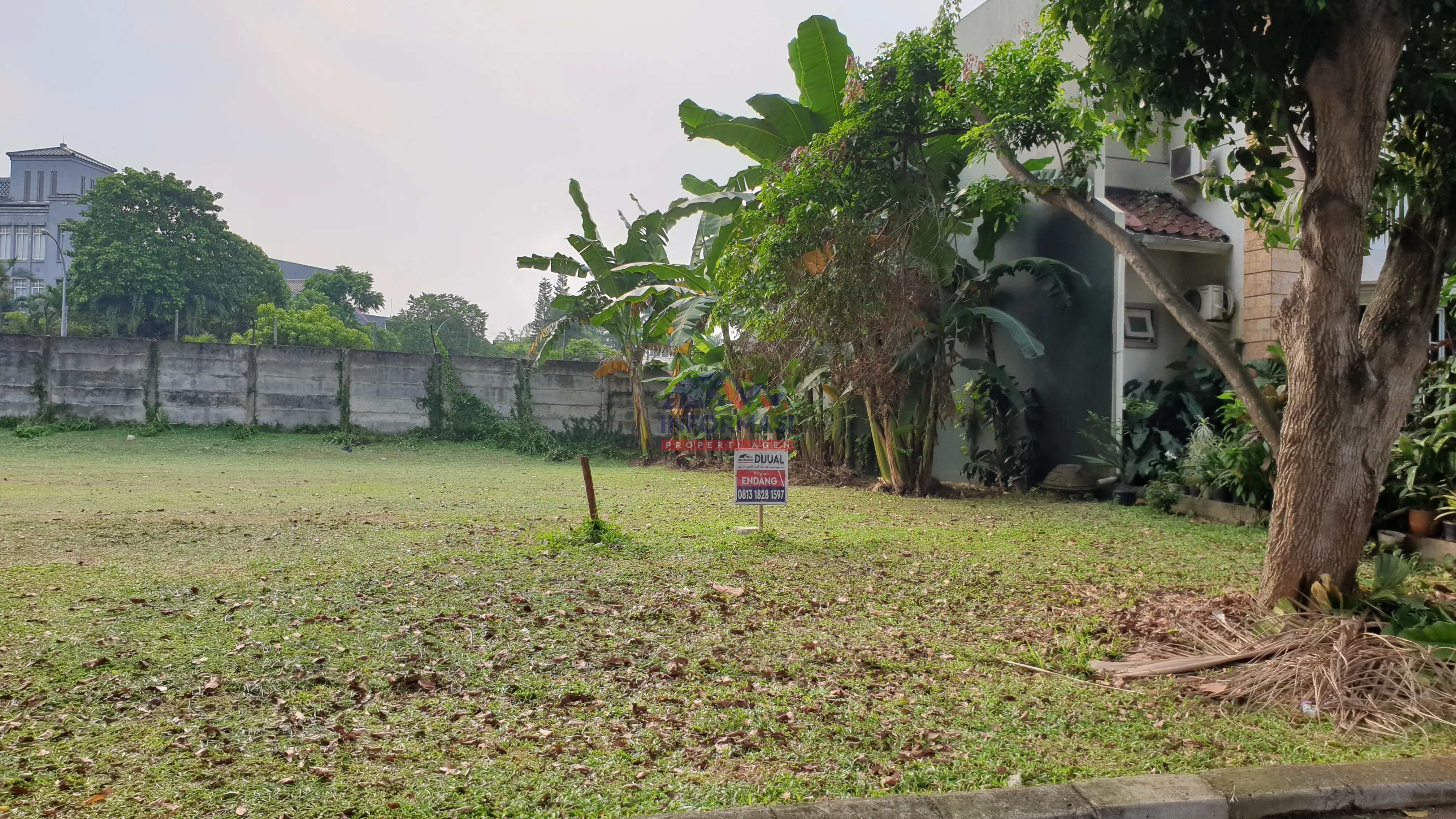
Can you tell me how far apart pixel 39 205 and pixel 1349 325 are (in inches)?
3173

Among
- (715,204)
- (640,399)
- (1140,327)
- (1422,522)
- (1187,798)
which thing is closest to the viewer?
(1187,798)

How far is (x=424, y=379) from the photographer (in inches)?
792

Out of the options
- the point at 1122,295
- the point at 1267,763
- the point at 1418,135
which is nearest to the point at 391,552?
the point at 1267,763

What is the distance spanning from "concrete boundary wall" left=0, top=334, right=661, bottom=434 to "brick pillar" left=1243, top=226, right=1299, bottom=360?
12207 mm

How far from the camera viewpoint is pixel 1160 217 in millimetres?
10359

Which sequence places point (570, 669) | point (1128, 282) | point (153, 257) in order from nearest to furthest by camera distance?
point (570, 669), point (1128, 282), point (153, 257)

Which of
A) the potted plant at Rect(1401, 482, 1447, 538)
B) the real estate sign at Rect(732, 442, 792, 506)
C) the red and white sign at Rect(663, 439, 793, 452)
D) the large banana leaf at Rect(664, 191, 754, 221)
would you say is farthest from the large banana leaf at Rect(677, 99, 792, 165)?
the potted plant at Rect(1401, 482, 1447, 538)

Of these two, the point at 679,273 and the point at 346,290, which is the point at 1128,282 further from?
the point at 346,290

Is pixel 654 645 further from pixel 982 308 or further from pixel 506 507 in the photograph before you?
pixel 982 308

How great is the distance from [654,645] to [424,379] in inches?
680

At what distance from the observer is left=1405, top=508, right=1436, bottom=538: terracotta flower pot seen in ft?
21.7

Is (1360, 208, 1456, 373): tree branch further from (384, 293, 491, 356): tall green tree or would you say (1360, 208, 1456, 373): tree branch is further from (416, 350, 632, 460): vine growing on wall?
(384, 293, 491, 356): tall green tree

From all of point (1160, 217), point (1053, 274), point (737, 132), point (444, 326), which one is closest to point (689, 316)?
point (737, 132)

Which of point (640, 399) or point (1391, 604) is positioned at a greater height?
point (640, 399)
